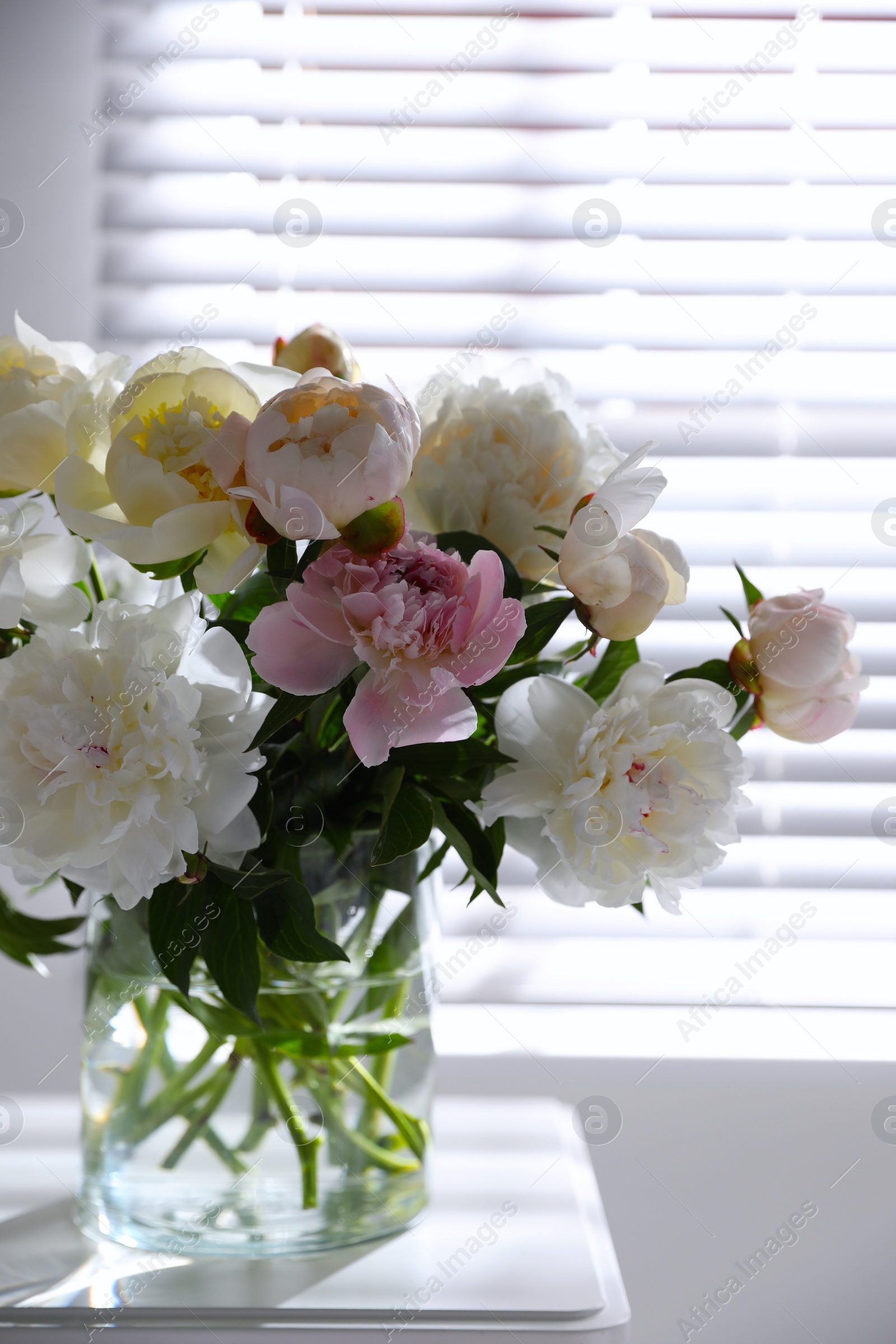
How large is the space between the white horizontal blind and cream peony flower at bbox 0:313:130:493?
→ 1.72ft

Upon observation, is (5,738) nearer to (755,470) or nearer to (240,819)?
(240,819)

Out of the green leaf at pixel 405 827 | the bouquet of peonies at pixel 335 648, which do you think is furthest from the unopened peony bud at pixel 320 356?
the green leaf at pixel 405 827

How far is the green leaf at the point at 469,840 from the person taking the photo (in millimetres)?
496

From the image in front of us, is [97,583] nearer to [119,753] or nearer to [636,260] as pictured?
[119,753]

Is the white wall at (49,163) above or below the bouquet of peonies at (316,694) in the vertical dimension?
above

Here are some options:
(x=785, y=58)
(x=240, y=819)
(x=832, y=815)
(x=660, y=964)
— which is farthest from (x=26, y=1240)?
(x=785, y=58)

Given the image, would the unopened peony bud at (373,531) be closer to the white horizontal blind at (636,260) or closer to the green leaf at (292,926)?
the green leaf at (292,926)

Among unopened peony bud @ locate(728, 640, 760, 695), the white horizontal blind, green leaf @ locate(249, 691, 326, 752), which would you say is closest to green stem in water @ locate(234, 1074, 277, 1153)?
green leaf @ locate(249, 691, 326, 752)

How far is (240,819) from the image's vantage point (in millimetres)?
466

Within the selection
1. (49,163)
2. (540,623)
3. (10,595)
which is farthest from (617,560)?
(49,163)

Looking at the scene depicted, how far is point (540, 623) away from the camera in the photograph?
0.50 m

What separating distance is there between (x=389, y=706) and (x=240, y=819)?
0.33 ft

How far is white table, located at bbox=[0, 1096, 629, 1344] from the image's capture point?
1.78 ft

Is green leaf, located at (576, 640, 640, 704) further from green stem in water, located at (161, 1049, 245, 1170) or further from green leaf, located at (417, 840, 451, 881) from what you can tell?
green stem in water, located at (161, 1049, 245, 1170)
